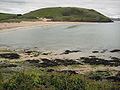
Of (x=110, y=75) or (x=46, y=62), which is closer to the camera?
(x=110, y=75)

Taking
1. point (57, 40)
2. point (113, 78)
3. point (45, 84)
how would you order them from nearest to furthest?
1. point (45, 84)
2. point (113, 78)
3. point (57, 40)

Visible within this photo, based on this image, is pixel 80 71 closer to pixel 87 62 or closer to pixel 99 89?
pixel 87 62

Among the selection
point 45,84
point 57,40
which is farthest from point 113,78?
point 57,40

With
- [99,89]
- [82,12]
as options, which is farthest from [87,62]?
[82,12]

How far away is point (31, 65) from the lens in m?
18.7

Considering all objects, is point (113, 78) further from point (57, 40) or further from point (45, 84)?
point (57, 40)

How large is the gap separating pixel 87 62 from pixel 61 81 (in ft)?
39.5

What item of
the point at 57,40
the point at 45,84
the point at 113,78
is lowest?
the point at 57,40

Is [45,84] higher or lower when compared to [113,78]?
higher

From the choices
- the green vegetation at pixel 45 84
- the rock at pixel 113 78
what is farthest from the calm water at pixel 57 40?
the green vegetation at pixel 45 84

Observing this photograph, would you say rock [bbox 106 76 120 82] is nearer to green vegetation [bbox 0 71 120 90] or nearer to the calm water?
green vegetation [bbox 0 71 120 90]

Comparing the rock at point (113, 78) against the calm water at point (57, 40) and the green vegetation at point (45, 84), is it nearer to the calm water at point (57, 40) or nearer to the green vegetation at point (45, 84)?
the green vegetation at point (45, 84)

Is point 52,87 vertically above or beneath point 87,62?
above

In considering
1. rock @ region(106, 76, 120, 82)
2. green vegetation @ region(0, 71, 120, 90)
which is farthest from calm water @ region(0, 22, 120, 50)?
green vegetation @ region(0, 71, 120, 90)
